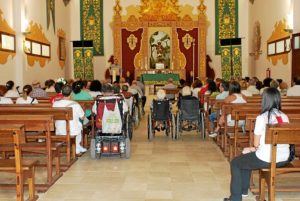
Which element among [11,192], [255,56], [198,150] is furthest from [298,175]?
[255,56]

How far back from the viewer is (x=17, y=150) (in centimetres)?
414

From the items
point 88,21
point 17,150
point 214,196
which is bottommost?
point 214,196

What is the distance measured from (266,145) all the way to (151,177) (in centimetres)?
190

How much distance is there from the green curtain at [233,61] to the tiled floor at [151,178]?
36.1ft

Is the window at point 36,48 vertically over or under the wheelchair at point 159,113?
over

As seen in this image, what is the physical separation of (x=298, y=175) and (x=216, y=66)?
1491 centimetres

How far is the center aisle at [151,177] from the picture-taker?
193 inches

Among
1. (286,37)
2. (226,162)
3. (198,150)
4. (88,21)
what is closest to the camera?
(226,162)

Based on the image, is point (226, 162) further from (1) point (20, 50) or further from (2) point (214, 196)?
(1) point (20, 50)

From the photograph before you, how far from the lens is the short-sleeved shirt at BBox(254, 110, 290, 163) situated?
4.18 meters

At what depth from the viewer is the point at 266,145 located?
13.8ft

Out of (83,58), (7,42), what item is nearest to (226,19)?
(83,58)

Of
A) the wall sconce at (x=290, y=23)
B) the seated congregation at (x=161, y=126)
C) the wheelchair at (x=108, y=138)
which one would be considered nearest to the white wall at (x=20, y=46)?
the seated congregation at (x=161, y=126)

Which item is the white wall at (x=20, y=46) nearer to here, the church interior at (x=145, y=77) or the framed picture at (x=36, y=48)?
the church interior at (x=145, y=77)
